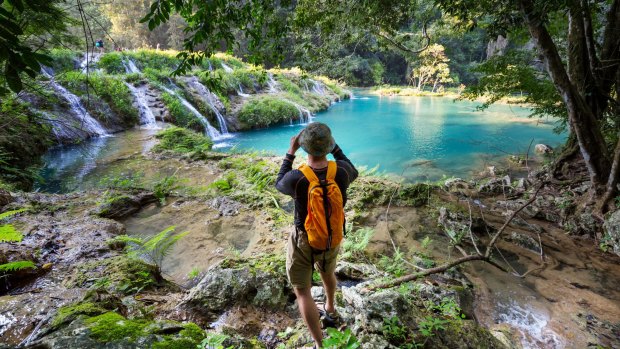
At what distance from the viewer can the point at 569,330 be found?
124 inches

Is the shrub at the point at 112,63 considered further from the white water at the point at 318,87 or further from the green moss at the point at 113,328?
the green moss at the point at 113,328

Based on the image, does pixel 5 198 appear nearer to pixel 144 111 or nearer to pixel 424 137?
pixel 144 111

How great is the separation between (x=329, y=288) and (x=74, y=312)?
1745 mm

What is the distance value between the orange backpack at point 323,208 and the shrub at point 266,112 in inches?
627

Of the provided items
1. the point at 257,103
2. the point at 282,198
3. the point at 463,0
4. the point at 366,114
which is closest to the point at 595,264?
the point at 463,0

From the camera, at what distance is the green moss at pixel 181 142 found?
9.89m

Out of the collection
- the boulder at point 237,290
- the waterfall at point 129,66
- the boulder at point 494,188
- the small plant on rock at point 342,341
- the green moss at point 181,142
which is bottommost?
the boulder at point 494,188

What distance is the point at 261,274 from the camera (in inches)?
122

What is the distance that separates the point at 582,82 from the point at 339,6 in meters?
4.84

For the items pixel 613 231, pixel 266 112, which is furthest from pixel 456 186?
pixel 266 112

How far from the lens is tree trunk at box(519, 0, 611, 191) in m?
4.95

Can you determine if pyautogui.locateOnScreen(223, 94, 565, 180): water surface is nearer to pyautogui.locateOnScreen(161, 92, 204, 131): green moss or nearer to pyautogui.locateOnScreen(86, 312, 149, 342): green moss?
pyautogui.locateOnScreen(161, 92, 204, 131): green moss

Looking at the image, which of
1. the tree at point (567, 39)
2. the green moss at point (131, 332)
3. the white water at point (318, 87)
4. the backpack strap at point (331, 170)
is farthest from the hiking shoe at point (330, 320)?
the white water at point (318, 87)

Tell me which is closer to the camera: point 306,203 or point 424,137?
point 306,203
